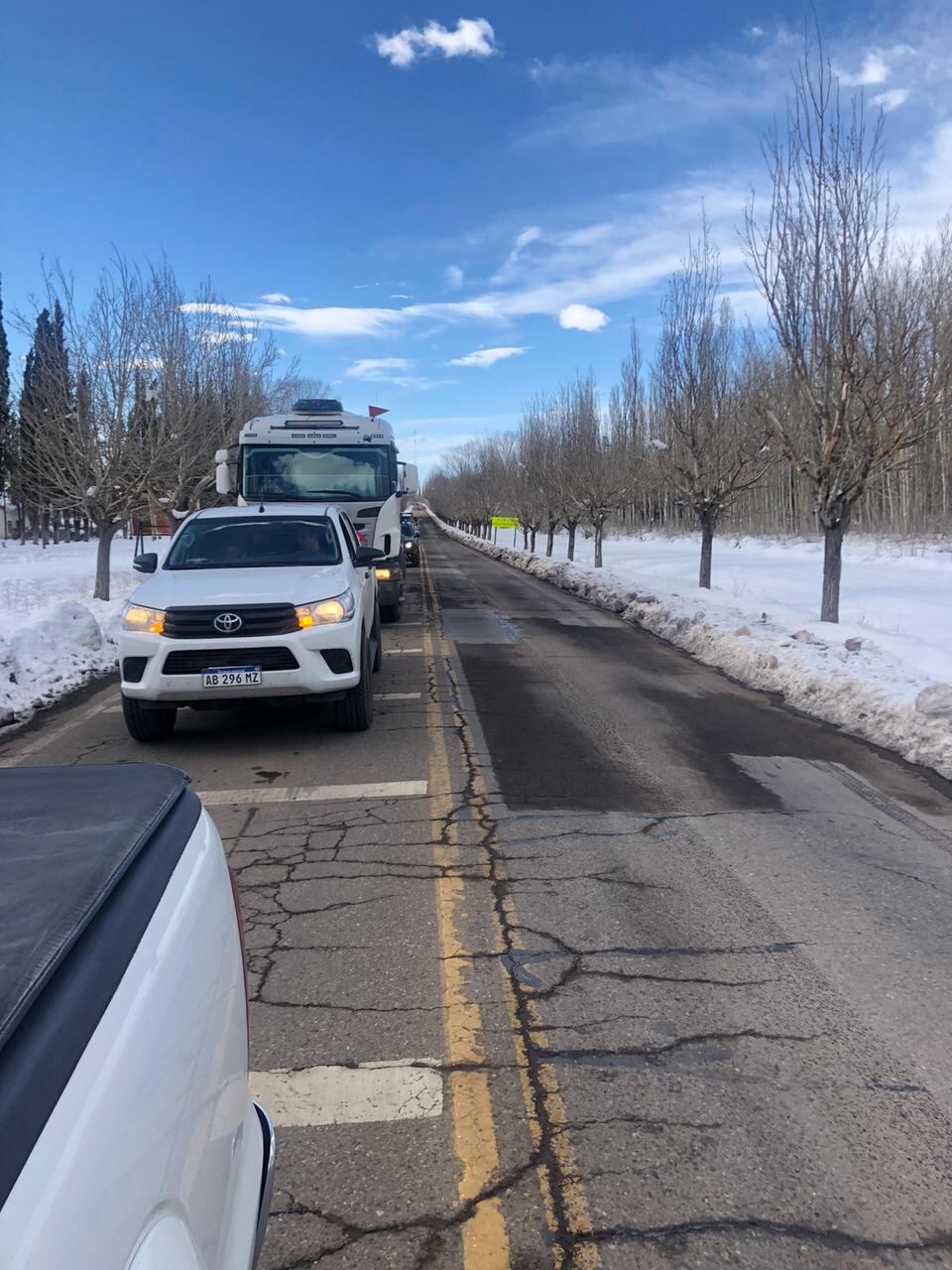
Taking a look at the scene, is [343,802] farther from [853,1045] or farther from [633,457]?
[633,457]

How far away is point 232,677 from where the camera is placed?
6.79 meters

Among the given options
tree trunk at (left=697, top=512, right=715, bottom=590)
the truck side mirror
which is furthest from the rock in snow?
tree trunk at (left=697, top=512, right=715, bottom=590)

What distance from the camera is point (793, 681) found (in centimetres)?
1004

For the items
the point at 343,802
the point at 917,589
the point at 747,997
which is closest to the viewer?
the point at 747,997

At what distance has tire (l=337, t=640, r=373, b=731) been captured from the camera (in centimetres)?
759

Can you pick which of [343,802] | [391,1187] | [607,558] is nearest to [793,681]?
[343,802]

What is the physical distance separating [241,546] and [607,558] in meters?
36.3

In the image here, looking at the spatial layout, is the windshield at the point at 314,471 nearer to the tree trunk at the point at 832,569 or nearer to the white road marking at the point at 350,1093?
the tree trunk at the point at 832,569

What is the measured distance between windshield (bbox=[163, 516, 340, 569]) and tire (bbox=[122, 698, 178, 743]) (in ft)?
4.41

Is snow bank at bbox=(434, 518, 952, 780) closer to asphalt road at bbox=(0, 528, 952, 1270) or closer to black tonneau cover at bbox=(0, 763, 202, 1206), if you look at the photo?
asphalt road at bbox=(0, 528, 952, 1270)

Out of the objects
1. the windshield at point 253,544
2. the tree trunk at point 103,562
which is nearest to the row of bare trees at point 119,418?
the tree trunk at point 103,562

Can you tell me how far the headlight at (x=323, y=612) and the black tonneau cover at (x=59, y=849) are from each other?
16.3 ft

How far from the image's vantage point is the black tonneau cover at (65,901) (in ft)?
3.47

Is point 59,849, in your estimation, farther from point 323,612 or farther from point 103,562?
point 103,562
